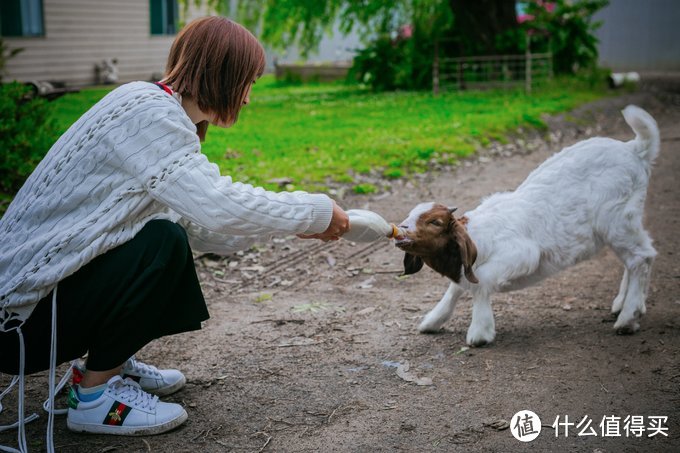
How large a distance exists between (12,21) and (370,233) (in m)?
16.6

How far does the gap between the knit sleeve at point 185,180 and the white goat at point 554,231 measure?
1.25 meters

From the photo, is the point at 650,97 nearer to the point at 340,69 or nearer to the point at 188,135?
the point at 340,69

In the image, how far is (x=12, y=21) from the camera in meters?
17.4

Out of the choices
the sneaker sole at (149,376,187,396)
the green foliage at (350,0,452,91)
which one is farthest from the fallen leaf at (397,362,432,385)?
the green foliage at (350,0,452,91)

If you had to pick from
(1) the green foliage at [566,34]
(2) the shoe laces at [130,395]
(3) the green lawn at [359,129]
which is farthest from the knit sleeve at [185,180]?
(1) the green foliage at [566,34]

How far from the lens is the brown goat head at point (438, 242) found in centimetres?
396

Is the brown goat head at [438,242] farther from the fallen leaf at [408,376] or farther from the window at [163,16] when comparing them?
the window at [163,16]

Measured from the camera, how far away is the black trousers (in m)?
3.02

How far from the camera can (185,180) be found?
9.49 feet

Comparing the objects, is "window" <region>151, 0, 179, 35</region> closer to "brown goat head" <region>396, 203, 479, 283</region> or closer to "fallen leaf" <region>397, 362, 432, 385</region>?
"brown goat head" <region>396, 203, 479, 283</region>

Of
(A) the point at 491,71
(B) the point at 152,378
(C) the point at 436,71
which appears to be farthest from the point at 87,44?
(B) the point at 152,378

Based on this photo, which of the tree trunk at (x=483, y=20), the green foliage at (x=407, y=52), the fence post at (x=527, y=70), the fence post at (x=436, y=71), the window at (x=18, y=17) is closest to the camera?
the fence post at (x=527, y=70)

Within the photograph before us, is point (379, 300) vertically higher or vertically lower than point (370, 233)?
lower

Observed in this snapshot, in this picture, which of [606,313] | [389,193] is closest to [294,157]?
[389,193]
